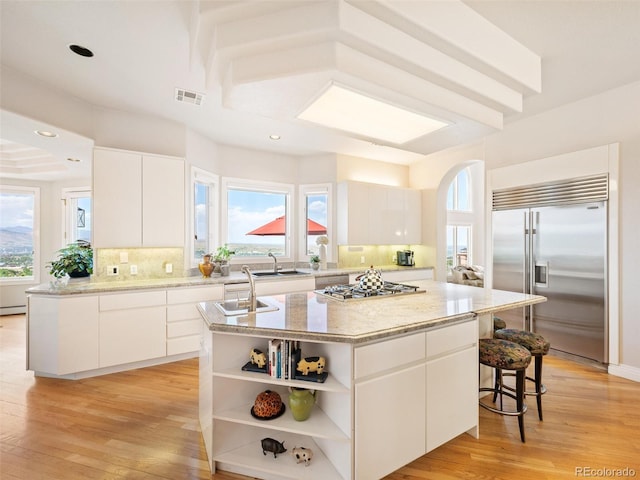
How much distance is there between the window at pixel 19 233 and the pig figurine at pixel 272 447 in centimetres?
636

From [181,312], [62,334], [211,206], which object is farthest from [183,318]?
[211,206]

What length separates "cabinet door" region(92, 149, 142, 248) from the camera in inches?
131

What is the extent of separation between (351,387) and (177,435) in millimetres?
1450

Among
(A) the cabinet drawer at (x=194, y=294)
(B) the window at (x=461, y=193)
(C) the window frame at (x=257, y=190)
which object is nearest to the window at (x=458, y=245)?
(B) the window at (x=461, y=193)

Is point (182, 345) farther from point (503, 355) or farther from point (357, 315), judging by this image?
point (503, 355)

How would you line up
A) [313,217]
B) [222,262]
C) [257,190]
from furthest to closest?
[313,217] < [257,190] < [222,262]

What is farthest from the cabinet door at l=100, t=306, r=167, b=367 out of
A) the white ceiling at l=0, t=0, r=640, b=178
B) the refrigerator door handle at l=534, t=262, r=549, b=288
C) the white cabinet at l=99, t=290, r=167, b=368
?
the refrigerator door handle at l=534, t=262, r=549, b=288

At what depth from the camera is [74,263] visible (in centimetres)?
359

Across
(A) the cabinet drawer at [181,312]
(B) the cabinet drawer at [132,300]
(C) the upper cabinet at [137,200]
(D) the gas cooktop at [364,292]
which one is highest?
(C) the upper cabinet at [137,200]

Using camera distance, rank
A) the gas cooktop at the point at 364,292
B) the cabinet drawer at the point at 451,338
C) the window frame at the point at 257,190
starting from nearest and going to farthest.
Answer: the cabinet drawer at the point at 451,338 → the gas cooktop at the point at 364,292 → the window frame at the point at 257,190

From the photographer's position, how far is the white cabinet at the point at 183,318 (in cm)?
340

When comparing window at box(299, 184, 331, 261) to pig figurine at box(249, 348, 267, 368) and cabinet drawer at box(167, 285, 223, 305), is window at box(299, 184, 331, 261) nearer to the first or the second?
cabinet drawer at box(167, 285, 223, 305)

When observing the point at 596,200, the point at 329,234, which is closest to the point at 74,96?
the point at 329,234

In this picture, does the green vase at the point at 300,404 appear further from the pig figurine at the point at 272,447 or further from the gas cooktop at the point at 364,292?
the gas cooktop at the point at 364,292
